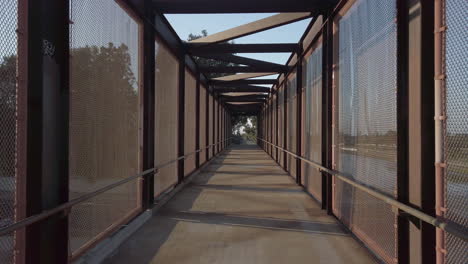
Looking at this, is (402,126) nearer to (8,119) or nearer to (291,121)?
(8,119)

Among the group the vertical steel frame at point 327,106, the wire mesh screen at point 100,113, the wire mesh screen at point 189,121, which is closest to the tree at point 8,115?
the wire mesh screen at point 100,113

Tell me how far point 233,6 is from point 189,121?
473cm

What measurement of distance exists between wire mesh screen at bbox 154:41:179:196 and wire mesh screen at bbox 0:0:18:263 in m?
3.73

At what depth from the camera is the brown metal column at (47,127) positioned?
2.62 meters

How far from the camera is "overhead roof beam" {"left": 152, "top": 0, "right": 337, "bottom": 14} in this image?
5.86 metres

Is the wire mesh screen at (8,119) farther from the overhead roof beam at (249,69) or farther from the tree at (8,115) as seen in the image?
the overhead roof beam at (249,69)

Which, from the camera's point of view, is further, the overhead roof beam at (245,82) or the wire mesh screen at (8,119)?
the overhead roof beam at (245,82)

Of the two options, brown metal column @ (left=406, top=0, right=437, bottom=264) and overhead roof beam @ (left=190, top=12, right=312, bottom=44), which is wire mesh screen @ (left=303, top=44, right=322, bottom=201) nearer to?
overhead roof beam @ (left=190, top=12, right=312, bottom=44)

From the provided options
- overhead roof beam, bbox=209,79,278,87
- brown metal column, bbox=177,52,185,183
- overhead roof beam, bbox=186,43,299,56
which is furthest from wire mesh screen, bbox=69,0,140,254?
overhead roof beam, bbox=209,79,278,87

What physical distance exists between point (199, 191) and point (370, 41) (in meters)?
5.05

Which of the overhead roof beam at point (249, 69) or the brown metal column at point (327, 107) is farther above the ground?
the overhead roof beam at point (249, 69)

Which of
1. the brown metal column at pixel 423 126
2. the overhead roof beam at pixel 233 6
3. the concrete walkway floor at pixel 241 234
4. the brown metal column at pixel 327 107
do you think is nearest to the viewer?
the brown metal column at pixel 423 126

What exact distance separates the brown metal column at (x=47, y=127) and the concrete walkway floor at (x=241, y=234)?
0.90 meters

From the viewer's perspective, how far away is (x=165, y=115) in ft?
22.8
